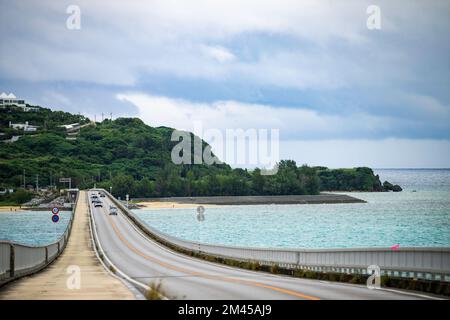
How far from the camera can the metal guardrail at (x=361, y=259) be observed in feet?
64.0

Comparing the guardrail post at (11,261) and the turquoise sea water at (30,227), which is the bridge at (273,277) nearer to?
the guardrail post at (11,261)

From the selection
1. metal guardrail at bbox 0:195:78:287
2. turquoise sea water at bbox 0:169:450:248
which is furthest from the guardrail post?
turquoise sea water at bbox 0:169:450:248

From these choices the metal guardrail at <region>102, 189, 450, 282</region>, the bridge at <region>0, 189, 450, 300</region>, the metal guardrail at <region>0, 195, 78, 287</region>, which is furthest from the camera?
the metal guardrail at <region>0, 195, 78, 287</region>

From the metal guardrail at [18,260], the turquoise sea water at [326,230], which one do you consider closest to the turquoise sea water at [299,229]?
the turquoise sea water at [326,230]

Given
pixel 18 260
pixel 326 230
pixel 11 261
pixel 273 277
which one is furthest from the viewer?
pixel 326 230

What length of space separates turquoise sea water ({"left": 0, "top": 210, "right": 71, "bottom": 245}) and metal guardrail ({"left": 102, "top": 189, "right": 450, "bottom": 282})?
228ft

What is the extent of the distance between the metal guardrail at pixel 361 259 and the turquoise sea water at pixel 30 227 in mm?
69475

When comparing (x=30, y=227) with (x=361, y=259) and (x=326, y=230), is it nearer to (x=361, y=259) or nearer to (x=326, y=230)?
(x=326, y=230)

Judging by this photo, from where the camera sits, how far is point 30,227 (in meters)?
147

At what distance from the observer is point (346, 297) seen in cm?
1805

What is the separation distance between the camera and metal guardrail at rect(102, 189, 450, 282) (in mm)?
19500

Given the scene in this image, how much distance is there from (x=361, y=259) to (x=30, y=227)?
13166 centimetres

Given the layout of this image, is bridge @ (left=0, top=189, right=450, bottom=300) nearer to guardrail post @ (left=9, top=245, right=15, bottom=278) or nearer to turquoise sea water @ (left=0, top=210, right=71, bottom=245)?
guardrail post @ (left=9, top=245, right=15, bottom=278)

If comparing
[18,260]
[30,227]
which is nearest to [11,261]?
[18,260]
